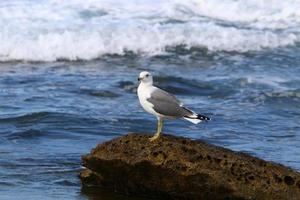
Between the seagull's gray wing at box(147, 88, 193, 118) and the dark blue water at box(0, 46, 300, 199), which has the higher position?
the seagull's gray wing at box(147, 88, 193, 118)

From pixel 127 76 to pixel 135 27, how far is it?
4231mm

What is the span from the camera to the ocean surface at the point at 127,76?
323 inches

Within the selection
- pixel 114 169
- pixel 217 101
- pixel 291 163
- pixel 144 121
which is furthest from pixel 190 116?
pixel 217 101

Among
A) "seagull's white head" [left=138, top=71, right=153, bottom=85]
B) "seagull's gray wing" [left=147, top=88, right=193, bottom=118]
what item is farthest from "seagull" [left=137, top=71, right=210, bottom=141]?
"seagull's white head" [left=138, top=71, right=153, bottom=85]

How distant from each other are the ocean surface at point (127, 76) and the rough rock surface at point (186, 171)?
0.28m

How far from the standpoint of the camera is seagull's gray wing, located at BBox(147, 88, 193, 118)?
21.1 ft

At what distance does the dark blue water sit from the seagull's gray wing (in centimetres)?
74

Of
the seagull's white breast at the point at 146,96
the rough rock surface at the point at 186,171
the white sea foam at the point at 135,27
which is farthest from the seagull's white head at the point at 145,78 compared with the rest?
the white sea foam at the point at 135,27

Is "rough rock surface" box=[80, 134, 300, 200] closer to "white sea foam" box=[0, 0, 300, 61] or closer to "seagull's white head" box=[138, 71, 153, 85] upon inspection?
"seagull's white head" box=[138, 71, 153, 85]

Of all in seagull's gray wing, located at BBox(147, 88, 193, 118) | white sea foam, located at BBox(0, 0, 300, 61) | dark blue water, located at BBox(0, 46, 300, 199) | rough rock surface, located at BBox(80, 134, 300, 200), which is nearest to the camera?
rough rock surface, located at BBox(80, 134, 300, 200)

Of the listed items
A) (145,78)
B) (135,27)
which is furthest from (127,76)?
(145,78)

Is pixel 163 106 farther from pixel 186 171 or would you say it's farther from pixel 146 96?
pixel 186 171

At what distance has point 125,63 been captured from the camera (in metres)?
14.2

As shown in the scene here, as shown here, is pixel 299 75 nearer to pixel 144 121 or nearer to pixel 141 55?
pixel 141 55
